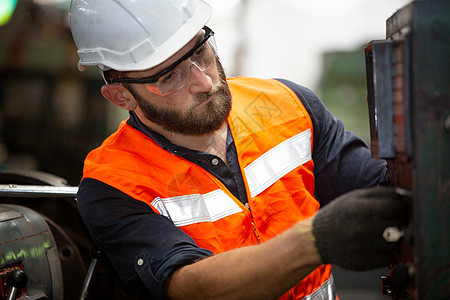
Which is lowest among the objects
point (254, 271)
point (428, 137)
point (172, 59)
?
point (254, 271)

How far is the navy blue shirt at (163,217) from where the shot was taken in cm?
160

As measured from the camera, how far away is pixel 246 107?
6.63 ft

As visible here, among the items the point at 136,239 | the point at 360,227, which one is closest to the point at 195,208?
the point at 136,239

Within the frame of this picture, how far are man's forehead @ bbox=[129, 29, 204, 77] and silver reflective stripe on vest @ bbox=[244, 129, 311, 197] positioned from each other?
1.49ft

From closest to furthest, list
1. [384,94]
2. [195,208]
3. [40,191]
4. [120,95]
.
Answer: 1. [384,94]
2. [195,208]
3. [120,95]
4. [40,191]

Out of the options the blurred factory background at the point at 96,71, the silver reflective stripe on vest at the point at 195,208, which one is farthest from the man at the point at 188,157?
the blurred factory background at the point at 96,71

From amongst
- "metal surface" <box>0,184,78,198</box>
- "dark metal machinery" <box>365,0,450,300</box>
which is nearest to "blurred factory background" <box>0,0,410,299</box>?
"metal surface" <box>0,184,78,198</box>

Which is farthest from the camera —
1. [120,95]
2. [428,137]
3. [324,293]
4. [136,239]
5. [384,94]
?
[120,95]

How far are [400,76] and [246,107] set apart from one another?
906 millimetres

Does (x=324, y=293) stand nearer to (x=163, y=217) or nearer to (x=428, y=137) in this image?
(x=163, y=217)

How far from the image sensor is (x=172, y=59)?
1828 millimetres

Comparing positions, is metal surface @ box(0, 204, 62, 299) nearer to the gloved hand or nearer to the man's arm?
the man's arm

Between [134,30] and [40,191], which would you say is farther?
[40,191]

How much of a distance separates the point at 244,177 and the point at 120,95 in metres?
0.59
